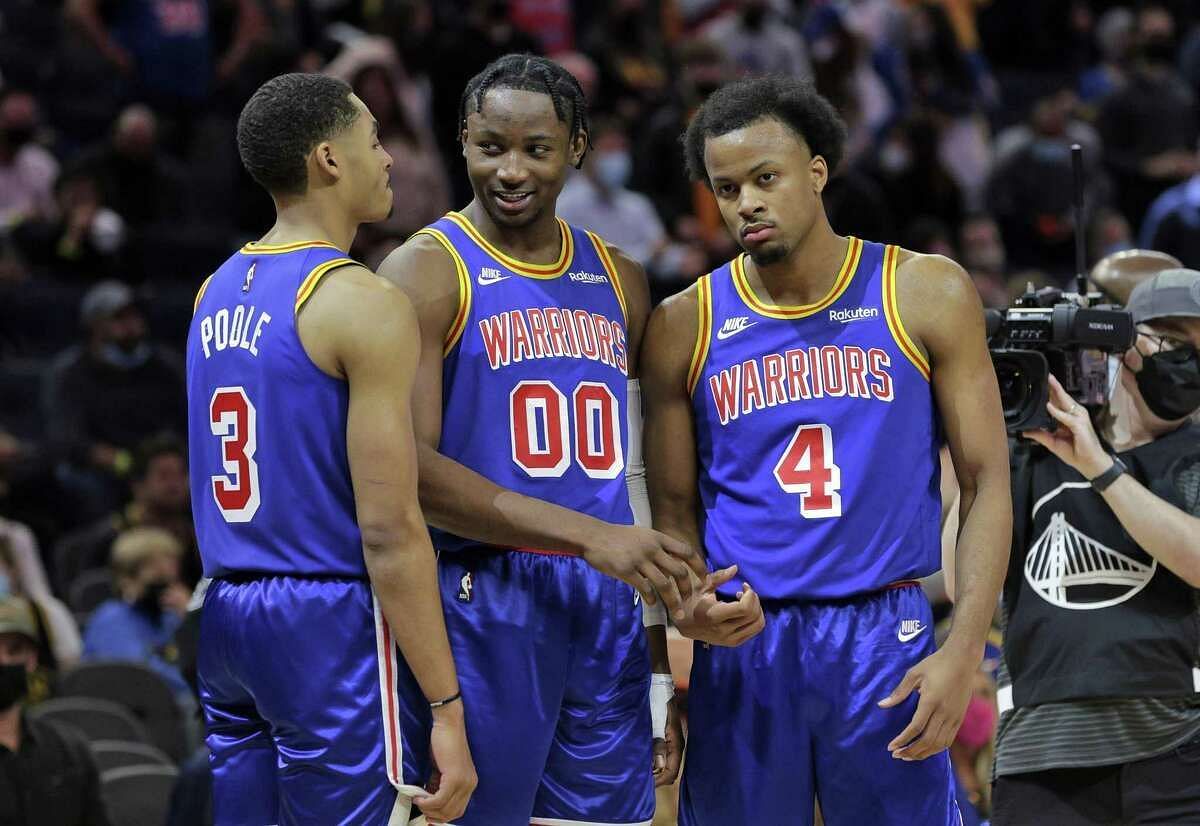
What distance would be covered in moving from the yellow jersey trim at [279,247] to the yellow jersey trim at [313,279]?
10 centimetres

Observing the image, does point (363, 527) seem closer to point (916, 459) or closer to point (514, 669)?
point (514, 669)

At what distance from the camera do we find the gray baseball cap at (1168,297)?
491cm

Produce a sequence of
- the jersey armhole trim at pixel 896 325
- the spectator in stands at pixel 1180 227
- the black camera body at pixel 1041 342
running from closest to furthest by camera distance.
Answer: the jersey armhole trim at pixel 896 325 → the black camera body at pixel 1041 342 → the spectator in stands at pixel 1180 227

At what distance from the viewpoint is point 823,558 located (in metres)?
4.28

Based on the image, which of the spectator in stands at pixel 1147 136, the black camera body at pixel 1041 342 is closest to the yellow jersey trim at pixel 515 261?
the black camera body at pixel 1041 342

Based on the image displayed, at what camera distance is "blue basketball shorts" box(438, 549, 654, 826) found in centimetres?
416

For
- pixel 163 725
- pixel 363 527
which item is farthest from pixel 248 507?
pixel 163 725

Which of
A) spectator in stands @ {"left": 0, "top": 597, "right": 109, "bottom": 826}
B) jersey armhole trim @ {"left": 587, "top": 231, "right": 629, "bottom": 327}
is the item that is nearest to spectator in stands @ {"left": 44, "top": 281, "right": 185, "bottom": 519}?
spectator in stands @ {"left": 0, "top": 597, "right": 109, "bottom": 826}

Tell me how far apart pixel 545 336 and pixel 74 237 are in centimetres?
732

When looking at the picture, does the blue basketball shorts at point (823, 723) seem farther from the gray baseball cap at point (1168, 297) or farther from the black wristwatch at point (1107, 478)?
the gray baseball cap at point (1168, 297)

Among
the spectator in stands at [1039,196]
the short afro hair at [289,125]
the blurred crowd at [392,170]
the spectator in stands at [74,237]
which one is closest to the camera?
the short afro hair at [289,125]

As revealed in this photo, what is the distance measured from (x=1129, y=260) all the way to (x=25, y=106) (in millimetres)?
7943

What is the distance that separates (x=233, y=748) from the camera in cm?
409

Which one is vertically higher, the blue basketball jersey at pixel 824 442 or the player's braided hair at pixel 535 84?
the player's braided hair at pixel 535 84
